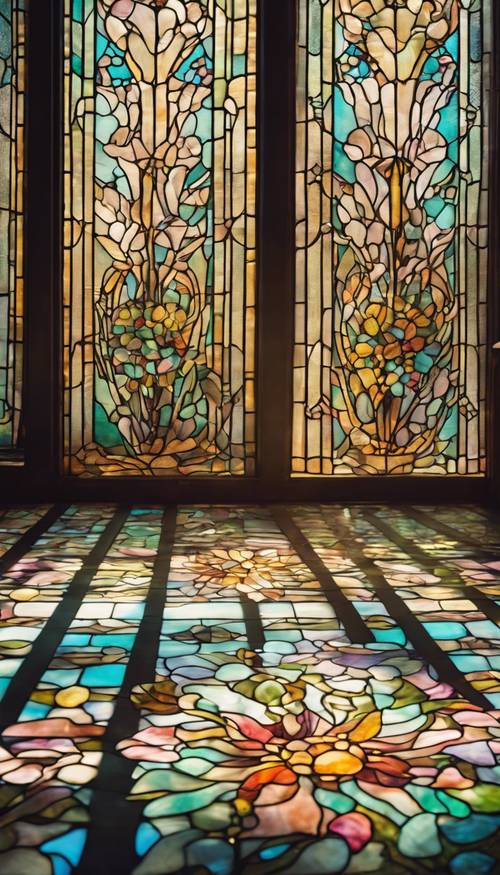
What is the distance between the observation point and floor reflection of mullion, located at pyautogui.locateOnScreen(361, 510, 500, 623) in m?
2.19

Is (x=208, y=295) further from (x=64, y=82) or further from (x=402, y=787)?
(x=402, y=787)

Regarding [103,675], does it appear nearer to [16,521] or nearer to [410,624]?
[410,624]

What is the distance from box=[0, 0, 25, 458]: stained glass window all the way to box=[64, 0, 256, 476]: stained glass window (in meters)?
0.21

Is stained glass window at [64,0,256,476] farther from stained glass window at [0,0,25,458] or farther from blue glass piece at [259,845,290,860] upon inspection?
blue glass piece at [259,845,290,860]

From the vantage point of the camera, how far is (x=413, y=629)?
202 cm

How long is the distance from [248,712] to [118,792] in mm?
343

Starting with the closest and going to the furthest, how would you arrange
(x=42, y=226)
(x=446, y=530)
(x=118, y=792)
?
(x=118, y=792)
(x=446, y=530)
(x=42, y=226)

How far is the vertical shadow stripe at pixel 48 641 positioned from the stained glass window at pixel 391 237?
1.49 meters

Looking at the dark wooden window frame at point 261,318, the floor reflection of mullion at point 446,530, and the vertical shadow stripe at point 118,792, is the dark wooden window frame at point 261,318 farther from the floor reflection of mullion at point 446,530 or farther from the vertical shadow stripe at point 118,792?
the vertical shadow stripe at point 118,792

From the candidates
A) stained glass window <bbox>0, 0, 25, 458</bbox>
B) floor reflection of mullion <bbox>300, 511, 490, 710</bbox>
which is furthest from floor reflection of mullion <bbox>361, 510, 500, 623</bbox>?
stained glass window <bbox>0, 0, 25, 458</bbox>

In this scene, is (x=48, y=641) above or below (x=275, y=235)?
below

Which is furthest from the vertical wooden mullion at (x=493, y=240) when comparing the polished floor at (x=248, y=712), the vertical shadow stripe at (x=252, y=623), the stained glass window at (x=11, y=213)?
the stained glass window at (x=11, y=213)

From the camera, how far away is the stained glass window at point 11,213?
12.8 feet

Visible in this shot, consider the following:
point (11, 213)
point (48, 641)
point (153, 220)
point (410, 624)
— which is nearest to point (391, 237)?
point (153, 220)
